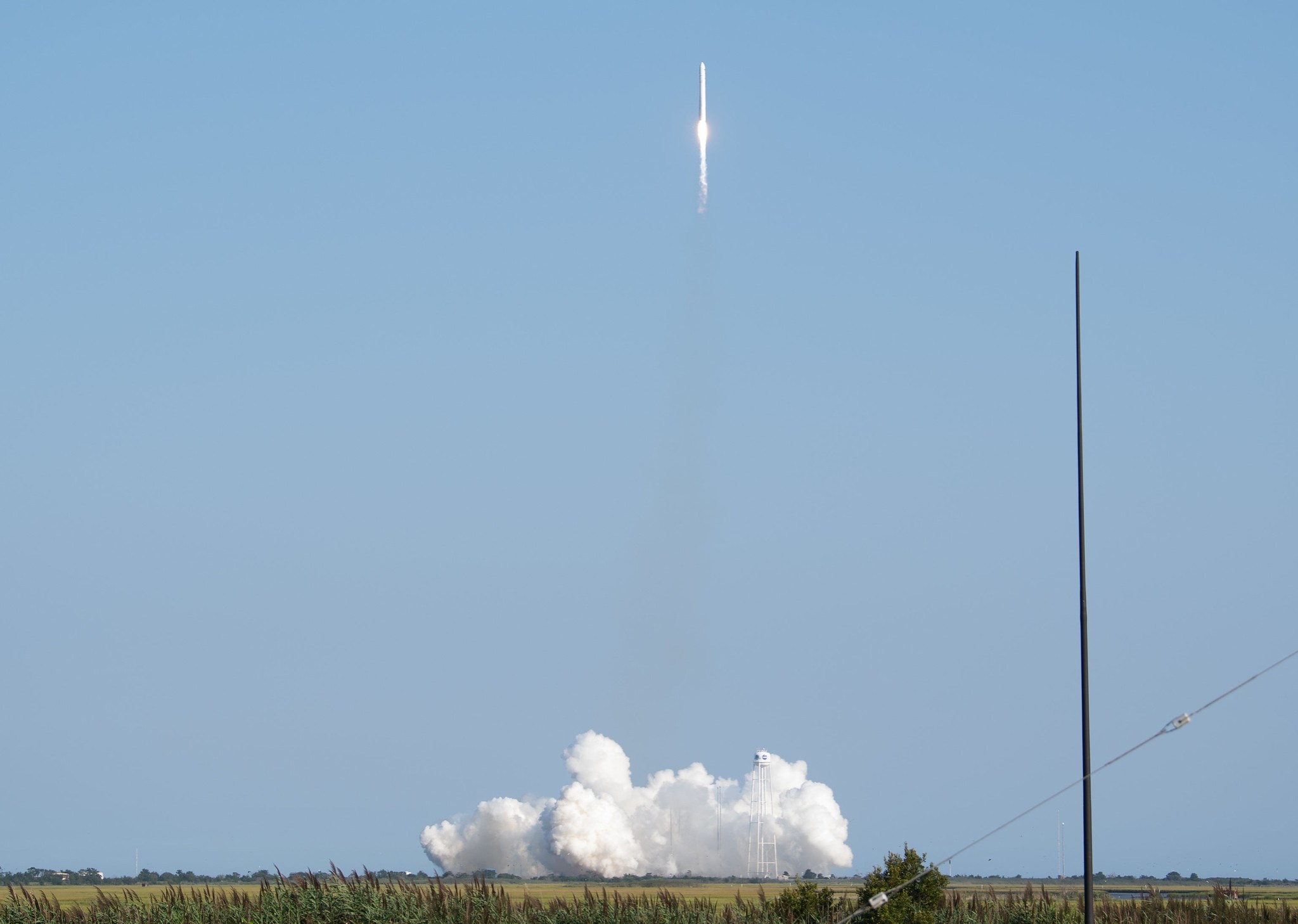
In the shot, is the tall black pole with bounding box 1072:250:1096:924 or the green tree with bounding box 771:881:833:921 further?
the green tree with bounding box 771:881:833:921

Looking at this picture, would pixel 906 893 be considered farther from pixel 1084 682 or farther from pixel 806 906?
pixel 1084 682

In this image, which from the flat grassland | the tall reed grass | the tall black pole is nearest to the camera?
the tall black pole

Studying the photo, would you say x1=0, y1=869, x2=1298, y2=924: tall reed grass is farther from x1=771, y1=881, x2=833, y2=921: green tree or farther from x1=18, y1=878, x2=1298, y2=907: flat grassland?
x1=18, y1=878, x2=1298, y2=907: flat grassland

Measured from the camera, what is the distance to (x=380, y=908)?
2234 inches

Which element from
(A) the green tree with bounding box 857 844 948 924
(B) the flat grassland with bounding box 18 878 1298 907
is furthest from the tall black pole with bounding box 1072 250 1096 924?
(B) the flat grassland with bounding box 18 878 1298 907

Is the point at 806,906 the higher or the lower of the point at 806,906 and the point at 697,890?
the lower

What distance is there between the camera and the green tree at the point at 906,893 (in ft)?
190

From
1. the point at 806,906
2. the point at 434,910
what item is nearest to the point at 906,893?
the point at 806,906

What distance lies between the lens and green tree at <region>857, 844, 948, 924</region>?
57844 millimetres

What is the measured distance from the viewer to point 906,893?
59281mm

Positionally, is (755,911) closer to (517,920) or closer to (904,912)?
(904,912)

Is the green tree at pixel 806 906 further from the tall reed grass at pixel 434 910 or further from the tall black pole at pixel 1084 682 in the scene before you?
the tall black pole at pixel 1084 682

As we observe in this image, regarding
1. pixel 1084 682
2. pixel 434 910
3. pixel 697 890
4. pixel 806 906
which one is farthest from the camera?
pixel 697 890

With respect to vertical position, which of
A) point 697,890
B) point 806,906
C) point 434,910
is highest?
point 697,890
